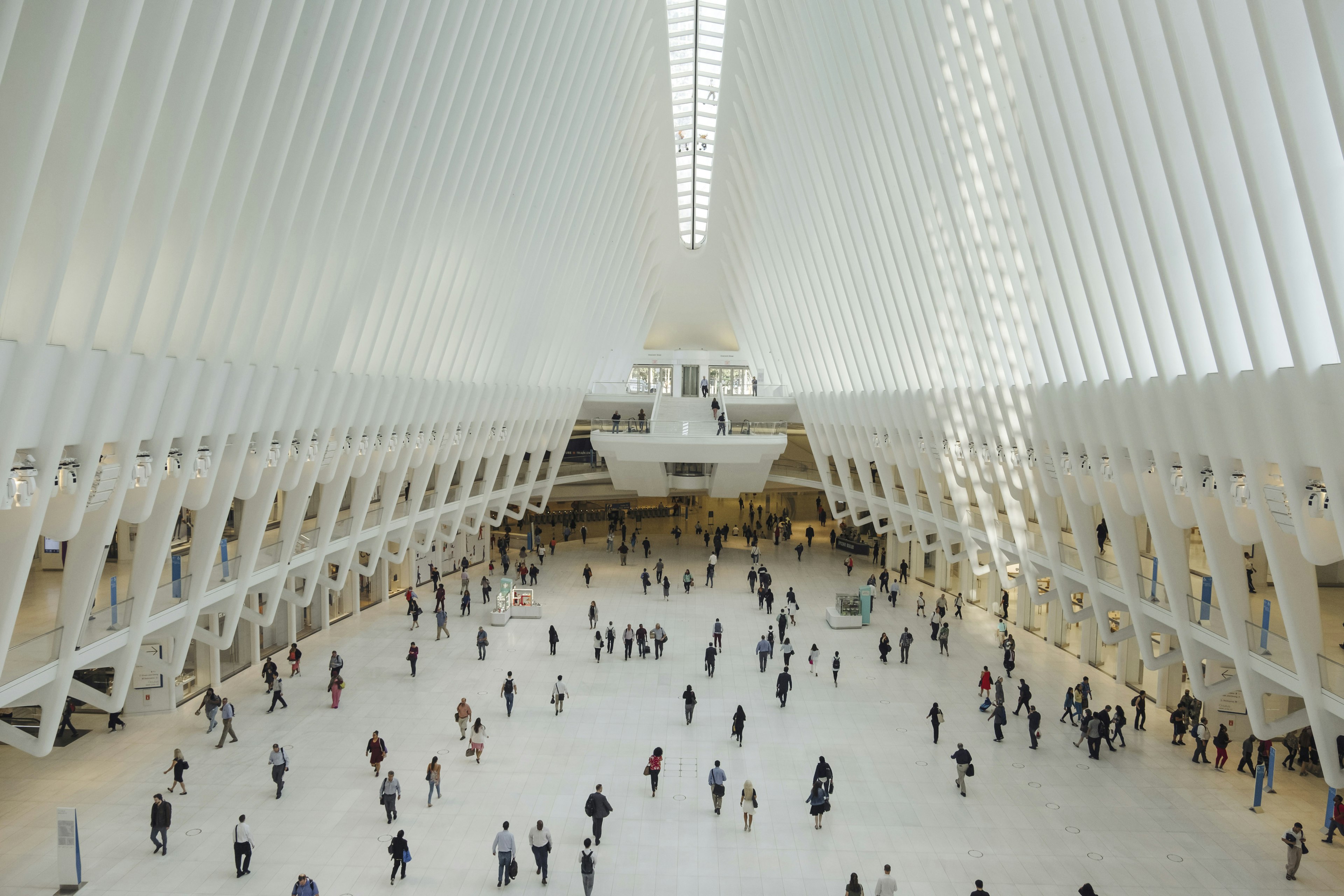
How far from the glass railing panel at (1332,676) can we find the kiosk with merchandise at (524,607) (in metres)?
18.0

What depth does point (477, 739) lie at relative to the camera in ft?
46.9

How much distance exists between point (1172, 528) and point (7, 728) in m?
16.0

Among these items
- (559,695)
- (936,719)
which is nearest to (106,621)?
(559,695)

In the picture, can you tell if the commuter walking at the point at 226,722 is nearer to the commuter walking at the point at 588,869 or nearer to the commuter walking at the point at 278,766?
the commuter walking at the point at 278,766

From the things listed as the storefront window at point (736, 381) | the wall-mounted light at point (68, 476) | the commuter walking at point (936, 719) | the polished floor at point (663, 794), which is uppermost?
the storefront window at point (736, 381)

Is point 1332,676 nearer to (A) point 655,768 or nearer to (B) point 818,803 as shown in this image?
(B) point 818,803

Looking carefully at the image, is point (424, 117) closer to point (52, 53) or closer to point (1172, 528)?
point (52, 53)

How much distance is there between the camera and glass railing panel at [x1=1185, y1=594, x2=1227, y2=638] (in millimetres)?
13062

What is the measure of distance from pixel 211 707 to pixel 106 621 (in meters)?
4.03

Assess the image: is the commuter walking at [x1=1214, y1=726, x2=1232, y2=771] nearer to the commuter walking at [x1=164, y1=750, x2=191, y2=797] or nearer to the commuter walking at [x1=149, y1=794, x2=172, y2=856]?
the commuter walking at [x1=149, y1=794, x2=172, y2=856]

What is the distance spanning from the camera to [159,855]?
11258mm

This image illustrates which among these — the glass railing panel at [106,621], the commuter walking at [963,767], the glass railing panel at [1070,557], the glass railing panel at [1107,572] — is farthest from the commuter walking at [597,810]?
the glass railing panel at [1070,557]

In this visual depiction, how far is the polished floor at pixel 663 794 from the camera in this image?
1100cm

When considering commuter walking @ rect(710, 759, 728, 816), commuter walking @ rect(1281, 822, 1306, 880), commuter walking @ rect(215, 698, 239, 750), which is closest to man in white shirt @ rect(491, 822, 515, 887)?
commuter walking @ rect(710, 759, 728, 816)
